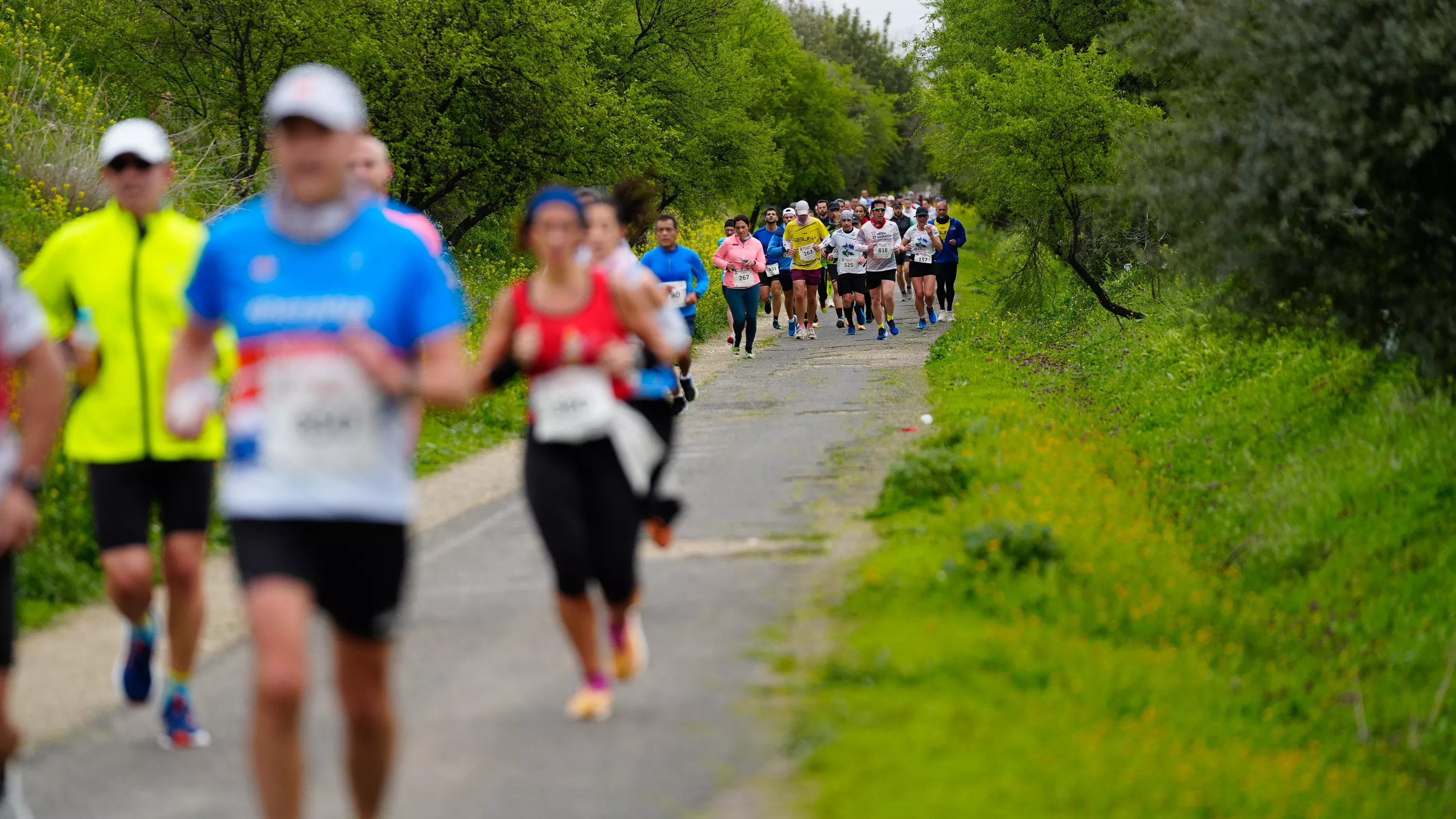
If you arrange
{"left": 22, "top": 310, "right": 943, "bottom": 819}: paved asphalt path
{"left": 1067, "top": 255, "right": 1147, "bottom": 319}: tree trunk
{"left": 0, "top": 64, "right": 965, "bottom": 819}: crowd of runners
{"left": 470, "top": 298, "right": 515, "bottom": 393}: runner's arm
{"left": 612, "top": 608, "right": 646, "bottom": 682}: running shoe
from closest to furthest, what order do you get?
{"left": 0, "top": 64, "right": 965, "bottom": 819}: crowd of runners → {"left": 22, "top": 310, "right": 943, "bottom": 819}: paved asphalt path → {"left": 470, "top": 298, "right": 515, "bottom": 393}: runner's arm → {"left": 612, "top": 608, "right": 646, "bottom": 682}: running shoe → {"left": 1067, "top": 255, "right": 1147, "bottom": 319}: tree trunk

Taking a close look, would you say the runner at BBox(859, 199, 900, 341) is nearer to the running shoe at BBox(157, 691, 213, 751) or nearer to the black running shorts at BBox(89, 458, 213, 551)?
the black running shorts at BBox(89, 458, 213, 551)

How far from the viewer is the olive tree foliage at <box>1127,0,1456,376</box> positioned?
11.3m

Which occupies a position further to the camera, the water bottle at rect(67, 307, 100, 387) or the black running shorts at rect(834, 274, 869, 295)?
the black running shorts at rect(834, 274, 869, 295)

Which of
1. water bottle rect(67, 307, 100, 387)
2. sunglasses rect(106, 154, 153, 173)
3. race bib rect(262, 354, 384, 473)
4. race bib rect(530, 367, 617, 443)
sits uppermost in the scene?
sunglasses rect(106, 154, 153, 173)

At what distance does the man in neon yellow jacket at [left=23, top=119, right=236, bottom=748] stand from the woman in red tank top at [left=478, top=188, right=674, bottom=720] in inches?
48.0

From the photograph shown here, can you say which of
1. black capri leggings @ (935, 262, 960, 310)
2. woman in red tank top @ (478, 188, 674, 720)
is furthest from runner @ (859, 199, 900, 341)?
woman in red tank top @ (478, 188, 674, 720)

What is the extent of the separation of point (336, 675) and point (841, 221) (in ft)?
69.8

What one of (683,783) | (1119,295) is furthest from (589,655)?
(1119,295)

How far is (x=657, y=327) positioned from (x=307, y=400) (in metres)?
2.60

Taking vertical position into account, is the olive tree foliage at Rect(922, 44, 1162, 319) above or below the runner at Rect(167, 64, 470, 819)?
above

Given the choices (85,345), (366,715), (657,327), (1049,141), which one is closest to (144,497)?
(85,345)

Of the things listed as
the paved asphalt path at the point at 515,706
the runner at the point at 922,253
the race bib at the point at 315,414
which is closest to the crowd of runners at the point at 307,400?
the race bib at the point at 315,414

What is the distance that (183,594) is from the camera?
6215mm

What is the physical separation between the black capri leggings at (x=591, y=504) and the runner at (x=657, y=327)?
0.34m
